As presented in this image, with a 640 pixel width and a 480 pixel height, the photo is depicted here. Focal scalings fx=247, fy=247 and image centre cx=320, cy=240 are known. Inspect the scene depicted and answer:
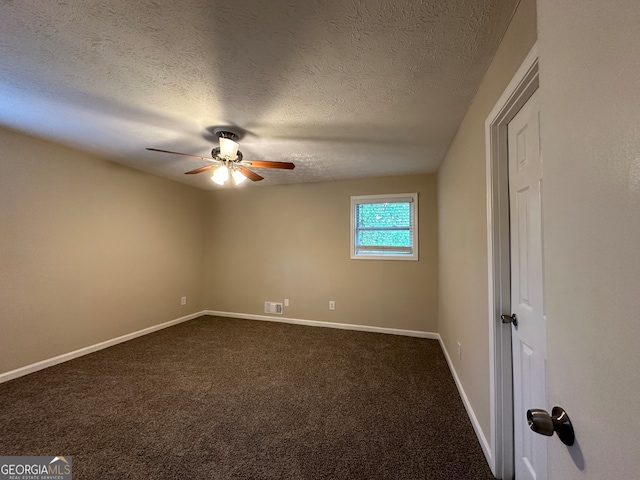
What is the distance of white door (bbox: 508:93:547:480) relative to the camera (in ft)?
3.56

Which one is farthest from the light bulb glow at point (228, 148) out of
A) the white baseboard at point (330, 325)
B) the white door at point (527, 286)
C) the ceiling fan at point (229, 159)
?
the white baseboard at point (330, 325)

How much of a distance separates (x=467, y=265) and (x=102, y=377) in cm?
343

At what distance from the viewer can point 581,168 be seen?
47 centimetres

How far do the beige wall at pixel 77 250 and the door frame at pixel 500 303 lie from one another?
393cm

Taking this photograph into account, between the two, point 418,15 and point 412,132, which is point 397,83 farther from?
point 412,132

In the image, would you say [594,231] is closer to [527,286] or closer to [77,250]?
[527,286]

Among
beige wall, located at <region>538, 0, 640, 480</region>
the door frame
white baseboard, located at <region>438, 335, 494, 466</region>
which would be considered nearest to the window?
white baseboard, located at <region>438, 335, 494, 466</region>

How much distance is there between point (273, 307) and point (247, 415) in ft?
7.72

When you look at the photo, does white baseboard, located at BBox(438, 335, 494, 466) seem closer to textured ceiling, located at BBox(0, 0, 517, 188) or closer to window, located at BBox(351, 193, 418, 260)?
window, located at BBox(351, 193, 418, 260)

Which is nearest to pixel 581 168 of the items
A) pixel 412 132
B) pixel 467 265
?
pixel 467 265

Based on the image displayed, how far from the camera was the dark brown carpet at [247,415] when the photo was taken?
4.73ft

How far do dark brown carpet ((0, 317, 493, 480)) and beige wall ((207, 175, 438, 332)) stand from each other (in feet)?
2.57

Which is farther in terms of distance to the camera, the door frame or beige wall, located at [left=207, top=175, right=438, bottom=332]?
beige wall, located at [left=207, top=175, right=438, bottom=332]

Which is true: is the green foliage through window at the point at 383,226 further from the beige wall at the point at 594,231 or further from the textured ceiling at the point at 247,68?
the beige wall at the point at 594,231
